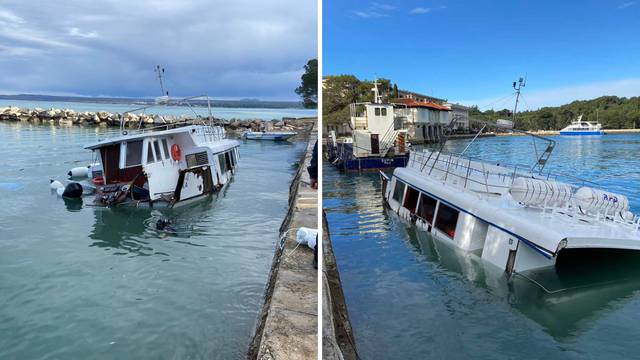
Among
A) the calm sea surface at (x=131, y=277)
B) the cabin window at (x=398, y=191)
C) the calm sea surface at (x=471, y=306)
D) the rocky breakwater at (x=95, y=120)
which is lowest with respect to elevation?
the calm sea surface at (x=131, y=277)

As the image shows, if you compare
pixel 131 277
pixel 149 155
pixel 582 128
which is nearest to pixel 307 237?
pixel 131 277

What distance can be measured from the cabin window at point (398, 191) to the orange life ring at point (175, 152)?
6221mm

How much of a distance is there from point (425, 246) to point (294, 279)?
12.4 ft

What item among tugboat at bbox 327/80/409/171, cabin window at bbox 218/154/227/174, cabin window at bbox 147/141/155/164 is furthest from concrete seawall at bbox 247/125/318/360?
tugboat at bbox 327/80/409/171

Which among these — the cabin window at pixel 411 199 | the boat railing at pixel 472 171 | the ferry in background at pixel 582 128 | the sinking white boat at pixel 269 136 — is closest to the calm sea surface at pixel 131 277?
the cabin window at pixel 411 199

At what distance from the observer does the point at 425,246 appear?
28.5ft

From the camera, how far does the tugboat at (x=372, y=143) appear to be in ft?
71.9

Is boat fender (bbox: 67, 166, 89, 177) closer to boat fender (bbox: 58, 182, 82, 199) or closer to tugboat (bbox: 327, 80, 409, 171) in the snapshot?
boat fender (bbox: 58, 182, 82, 199)

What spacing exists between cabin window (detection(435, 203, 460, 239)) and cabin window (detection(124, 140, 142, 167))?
8.31 meters

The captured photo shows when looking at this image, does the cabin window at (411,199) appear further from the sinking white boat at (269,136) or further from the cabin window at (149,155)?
the sinking white boat at (269,136)

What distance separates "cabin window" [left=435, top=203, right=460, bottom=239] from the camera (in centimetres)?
832

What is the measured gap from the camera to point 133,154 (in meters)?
13.1

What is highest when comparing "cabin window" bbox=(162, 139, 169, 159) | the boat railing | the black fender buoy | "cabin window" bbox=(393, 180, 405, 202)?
"cabin window" bbox=(162, 139, 169, 159)

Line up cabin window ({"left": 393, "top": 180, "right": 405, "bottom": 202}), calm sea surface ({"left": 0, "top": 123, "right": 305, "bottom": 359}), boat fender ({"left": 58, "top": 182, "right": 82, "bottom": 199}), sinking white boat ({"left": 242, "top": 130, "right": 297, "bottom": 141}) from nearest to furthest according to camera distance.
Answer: calm sea surface ({"left": 0, "top": 123, "right": 305, "bottom": 359}) → cabin window ({"left": 393, "top": 180, "right": 405, "bottom": 202}) → boat fender ({"left": 58, "top": 182, "right": 82, "bottom": 199}) → sinking white boat ({"left": 242, "top": 130, "right": 297, "bottom": 141})
